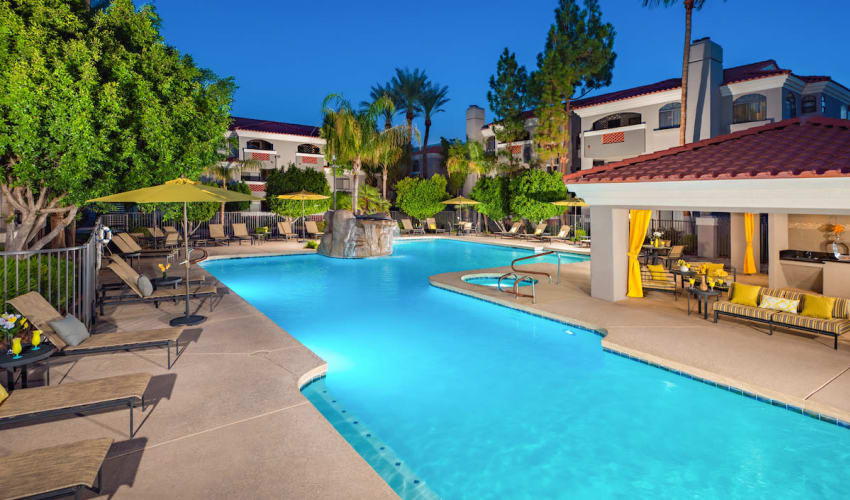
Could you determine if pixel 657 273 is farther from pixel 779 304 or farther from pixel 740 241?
pixel 740 241

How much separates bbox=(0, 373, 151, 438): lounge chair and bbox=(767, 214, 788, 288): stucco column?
13144 millimetres

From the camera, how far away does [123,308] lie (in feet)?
32.5

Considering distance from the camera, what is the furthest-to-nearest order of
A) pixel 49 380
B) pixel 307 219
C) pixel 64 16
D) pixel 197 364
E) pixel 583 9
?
pixel 307 219 < pixel 583 9 < pixel 64 16 < pixel 197 364 < pixel 49 380

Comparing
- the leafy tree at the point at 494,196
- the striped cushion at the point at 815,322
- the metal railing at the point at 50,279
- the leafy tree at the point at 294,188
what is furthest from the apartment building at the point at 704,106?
the metal railing at the point at 50,279

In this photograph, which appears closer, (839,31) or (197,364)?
(197,364)

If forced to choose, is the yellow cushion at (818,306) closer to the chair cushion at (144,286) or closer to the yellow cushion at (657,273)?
the yellow cushion at (657,273)

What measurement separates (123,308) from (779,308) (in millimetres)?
12117

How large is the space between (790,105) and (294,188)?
2833cm

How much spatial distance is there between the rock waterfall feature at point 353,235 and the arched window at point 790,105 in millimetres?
20867

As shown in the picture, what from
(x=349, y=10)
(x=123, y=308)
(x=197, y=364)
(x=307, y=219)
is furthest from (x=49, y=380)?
(x=349, y=10)

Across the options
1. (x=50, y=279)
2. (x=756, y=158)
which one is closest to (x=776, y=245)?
(x=756, y=158)

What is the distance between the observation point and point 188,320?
8555 millimetres

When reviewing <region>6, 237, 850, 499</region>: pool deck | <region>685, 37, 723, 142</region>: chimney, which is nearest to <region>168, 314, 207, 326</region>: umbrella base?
<region>6, 237, 850, 499</region>: pool deck

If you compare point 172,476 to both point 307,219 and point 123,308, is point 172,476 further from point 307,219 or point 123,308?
point 307,219
